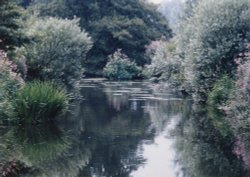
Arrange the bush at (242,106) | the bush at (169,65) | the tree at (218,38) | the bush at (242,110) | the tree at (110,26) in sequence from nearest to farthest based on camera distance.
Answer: the bush at (242,110), the bush at (242,106), the tree at (218,38), the bush at (169,65), the tree at (110,26)

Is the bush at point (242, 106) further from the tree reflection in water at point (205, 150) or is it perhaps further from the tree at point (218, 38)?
the tree at point (218, 38)

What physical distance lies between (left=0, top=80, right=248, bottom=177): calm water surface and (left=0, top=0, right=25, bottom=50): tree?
3.85 meters

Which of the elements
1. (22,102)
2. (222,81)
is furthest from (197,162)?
(222,81)

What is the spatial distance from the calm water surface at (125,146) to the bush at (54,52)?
4.00m

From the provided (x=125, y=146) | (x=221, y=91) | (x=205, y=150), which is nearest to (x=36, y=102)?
(x=125, y=146)

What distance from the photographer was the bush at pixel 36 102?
16.0 meters

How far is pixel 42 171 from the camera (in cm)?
1061

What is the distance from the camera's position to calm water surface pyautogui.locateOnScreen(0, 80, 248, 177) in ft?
35.8

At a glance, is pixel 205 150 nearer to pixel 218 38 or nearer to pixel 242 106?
pixel 242 106

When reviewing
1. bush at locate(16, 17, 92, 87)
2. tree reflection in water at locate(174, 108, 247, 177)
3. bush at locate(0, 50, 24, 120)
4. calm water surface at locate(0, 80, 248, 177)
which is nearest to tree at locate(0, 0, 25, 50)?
bush at locate(16, 17, 92, 87)

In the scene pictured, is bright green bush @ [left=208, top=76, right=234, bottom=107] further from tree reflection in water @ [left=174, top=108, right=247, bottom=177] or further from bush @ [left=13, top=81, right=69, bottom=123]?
bush @ [left=13, top=81, right=69, bottom=123]

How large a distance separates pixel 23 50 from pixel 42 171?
14.3 metres

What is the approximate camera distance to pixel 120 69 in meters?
53.5

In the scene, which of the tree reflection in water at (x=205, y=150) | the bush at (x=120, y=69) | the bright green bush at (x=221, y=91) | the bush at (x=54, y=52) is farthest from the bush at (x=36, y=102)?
the bush at (x=120, y=69)
